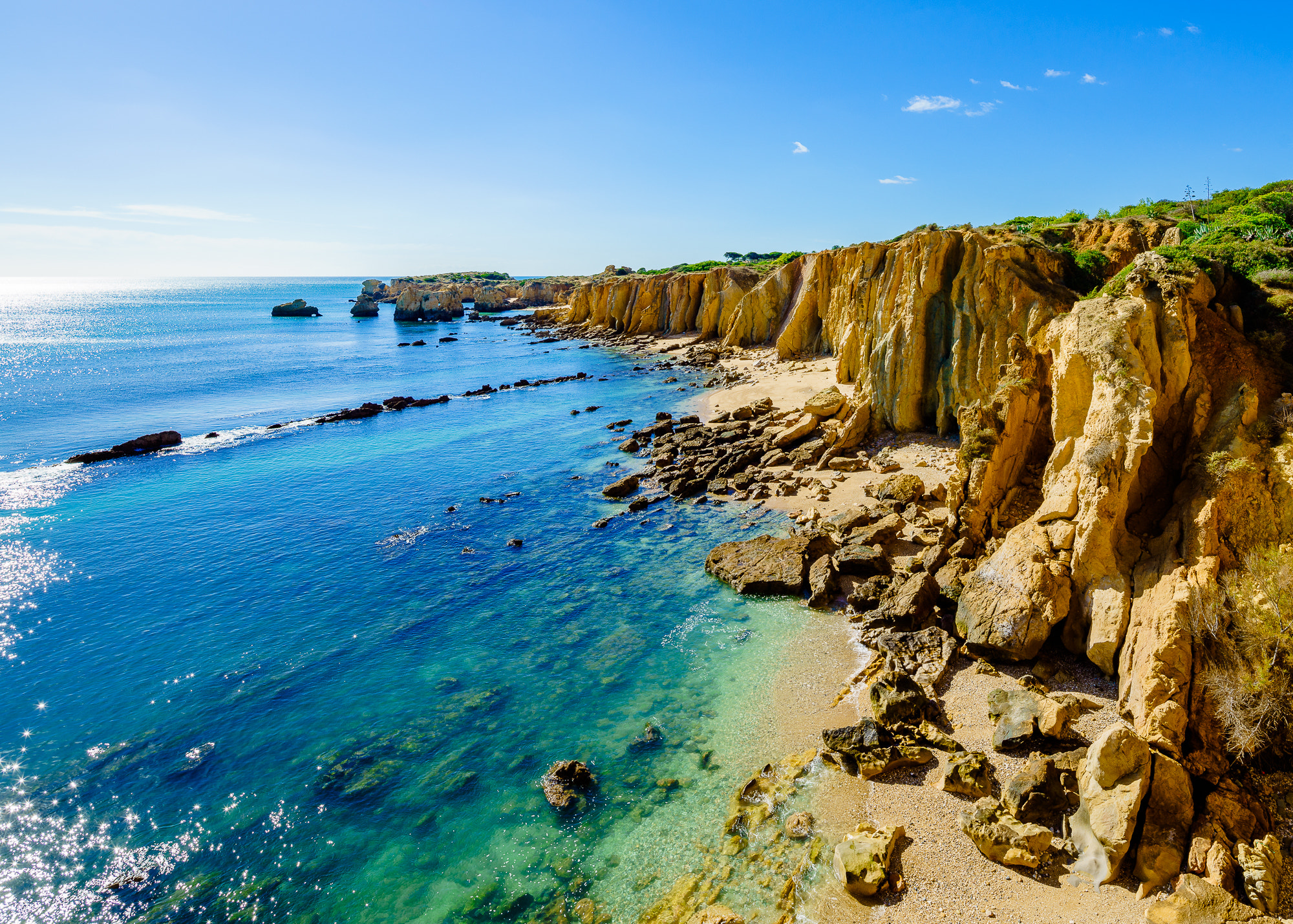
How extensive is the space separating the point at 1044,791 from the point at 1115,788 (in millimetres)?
1184

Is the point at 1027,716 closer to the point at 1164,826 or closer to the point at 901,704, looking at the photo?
the point at 901,704

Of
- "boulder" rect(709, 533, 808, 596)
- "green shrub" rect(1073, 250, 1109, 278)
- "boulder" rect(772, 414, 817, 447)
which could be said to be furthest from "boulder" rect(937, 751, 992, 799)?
"green shrub" rect(1073, 250, 1109, 278)

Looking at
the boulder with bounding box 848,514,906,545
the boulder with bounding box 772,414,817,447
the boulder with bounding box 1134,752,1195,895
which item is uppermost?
the boulder with bounding box 772,414,817,447

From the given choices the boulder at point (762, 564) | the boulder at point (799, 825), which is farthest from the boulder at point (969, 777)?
the boulder at point (762, 564)

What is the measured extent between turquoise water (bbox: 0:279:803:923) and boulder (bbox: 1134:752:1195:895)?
678 cm

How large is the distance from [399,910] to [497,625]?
32.6ft

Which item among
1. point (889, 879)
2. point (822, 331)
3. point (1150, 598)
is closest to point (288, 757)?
point (889, 879)

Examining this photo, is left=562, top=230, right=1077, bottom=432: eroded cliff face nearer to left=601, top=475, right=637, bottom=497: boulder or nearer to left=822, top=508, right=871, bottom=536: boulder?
left=822, top=508, right=871, bottom=536: boulder

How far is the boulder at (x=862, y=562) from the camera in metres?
20.8

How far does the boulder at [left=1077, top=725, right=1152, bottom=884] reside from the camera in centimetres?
967

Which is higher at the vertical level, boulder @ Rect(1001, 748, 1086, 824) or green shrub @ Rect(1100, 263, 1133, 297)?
green shrub @ Rect(1100, 263, 1133, 297)

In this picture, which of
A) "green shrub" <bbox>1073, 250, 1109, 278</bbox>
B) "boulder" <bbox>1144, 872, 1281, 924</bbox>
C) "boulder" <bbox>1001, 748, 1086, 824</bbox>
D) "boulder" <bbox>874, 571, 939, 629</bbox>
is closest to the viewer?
"boulder" <bbox>1144, 872, 1281, 924</bbox>

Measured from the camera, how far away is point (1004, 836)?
1048 cm

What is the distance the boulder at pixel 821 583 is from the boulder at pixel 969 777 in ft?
25.9
